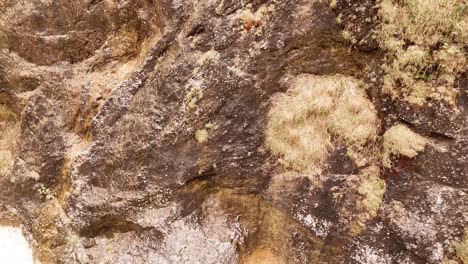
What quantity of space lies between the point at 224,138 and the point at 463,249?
3.88 meters

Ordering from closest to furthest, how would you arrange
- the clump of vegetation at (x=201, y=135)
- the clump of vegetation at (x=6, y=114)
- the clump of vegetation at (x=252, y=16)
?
1. the clump of vegetation at (x=252, y=16)
2. the clump of vegetation at (x=201, y=135)
3. the clump of vegetation at (x=6, y=114)

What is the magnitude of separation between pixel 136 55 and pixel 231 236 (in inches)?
149

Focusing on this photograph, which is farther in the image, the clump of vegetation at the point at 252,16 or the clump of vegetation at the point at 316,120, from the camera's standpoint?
the clump of vegetation at the point at 252,16

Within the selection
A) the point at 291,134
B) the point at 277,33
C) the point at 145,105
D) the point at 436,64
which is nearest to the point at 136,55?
the point at 145,105

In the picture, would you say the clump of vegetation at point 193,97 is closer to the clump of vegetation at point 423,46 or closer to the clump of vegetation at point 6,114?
the clump of vegetation at point 423,46

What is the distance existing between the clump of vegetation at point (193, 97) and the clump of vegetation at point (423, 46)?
296 centimetres

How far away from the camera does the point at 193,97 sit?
20.3 ft

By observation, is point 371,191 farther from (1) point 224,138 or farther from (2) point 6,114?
(2) point 6,114

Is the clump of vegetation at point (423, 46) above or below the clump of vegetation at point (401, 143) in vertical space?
above

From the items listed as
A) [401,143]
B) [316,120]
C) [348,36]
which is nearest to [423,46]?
[348,36]

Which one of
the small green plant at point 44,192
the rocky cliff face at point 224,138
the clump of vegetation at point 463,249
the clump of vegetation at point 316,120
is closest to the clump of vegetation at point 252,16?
the rocky cliff face at point 224,138

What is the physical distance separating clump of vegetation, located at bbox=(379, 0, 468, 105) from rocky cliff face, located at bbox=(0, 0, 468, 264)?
0.11 m

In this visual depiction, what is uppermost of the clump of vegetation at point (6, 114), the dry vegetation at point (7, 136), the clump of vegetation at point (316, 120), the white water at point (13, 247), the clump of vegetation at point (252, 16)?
the clump of vegetation at point (252, 16)

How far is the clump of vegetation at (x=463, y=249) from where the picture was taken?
204 inches
